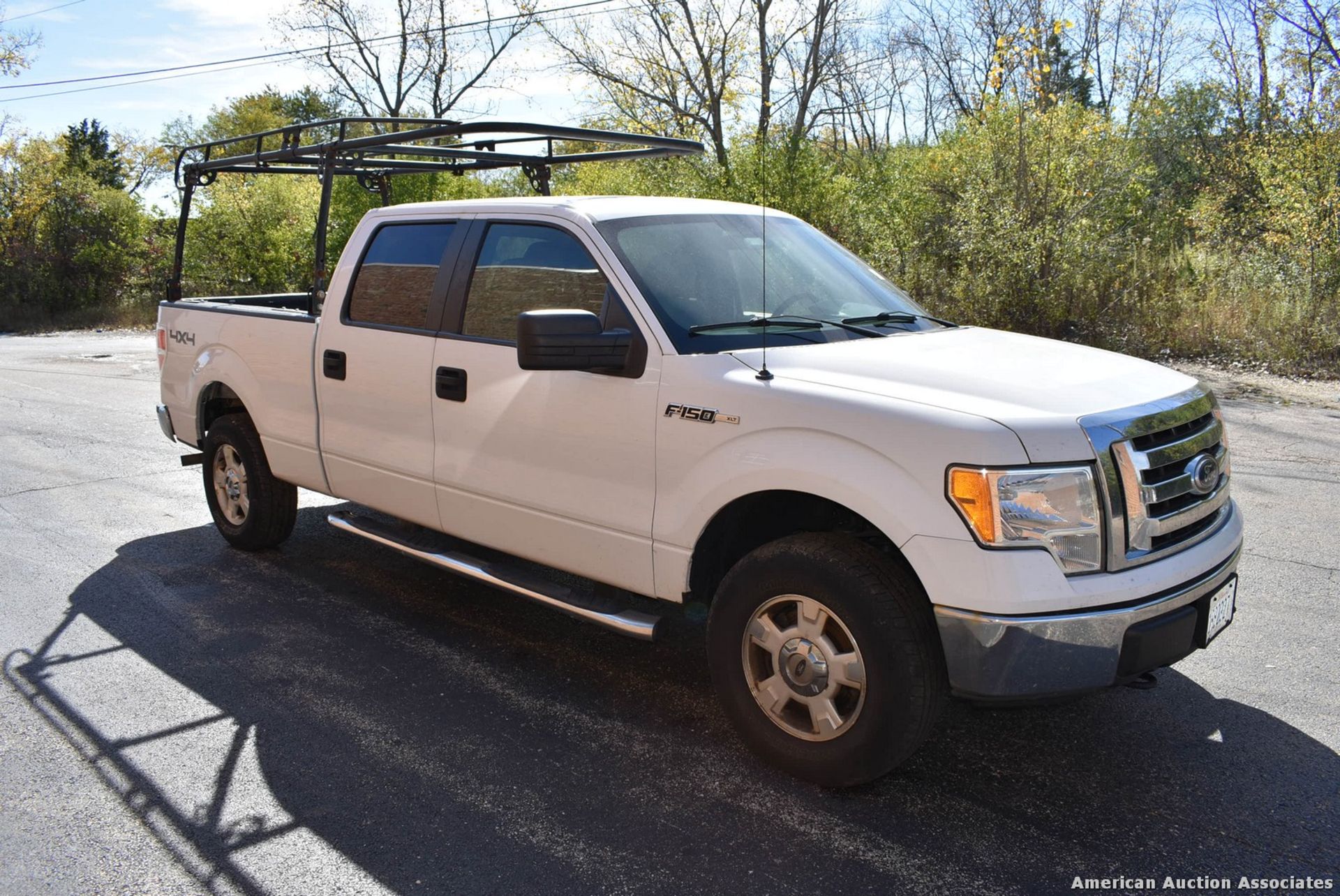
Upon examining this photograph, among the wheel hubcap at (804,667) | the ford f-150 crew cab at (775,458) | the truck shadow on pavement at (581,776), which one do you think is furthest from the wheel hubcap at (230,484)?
the wheel hubcap at (804,667)

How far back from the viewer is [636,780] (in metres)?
3.68

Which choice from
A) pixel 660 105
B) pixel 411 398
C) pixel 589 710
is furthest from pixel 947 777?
pixel 660 105

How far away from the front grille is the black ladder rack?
2917mm

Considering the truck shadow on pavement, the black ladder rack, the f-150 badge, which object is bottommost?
the truck shadow on pavement

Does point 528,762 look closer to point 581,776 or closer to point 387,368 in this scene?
point 581,776

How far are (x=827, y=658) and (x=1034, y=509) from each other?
82 centimetres

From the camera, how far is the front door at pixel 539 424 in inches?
159

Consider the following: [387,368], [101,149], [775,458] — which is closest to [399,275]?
[387,368]

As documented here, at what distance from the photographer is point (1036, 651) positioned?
10.3ft

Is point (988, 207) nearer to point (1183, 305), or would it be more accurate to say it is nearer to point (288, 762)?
point (1183, 305)

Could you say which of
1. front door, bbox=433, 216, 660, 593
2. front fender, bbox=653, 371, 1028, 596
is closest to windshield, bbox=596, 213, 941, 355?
front door, bbox=433, 216, 660, 593

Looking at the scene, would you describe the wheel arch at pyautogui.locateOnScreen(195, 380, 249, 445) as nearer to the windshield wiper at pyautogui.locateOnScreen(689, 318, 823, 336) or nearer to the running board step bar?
the running board step bar

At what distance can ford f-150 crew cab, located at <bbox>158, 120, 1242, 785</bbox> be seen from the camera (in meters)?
3.17

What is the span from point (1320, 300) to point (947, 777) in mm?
12105
